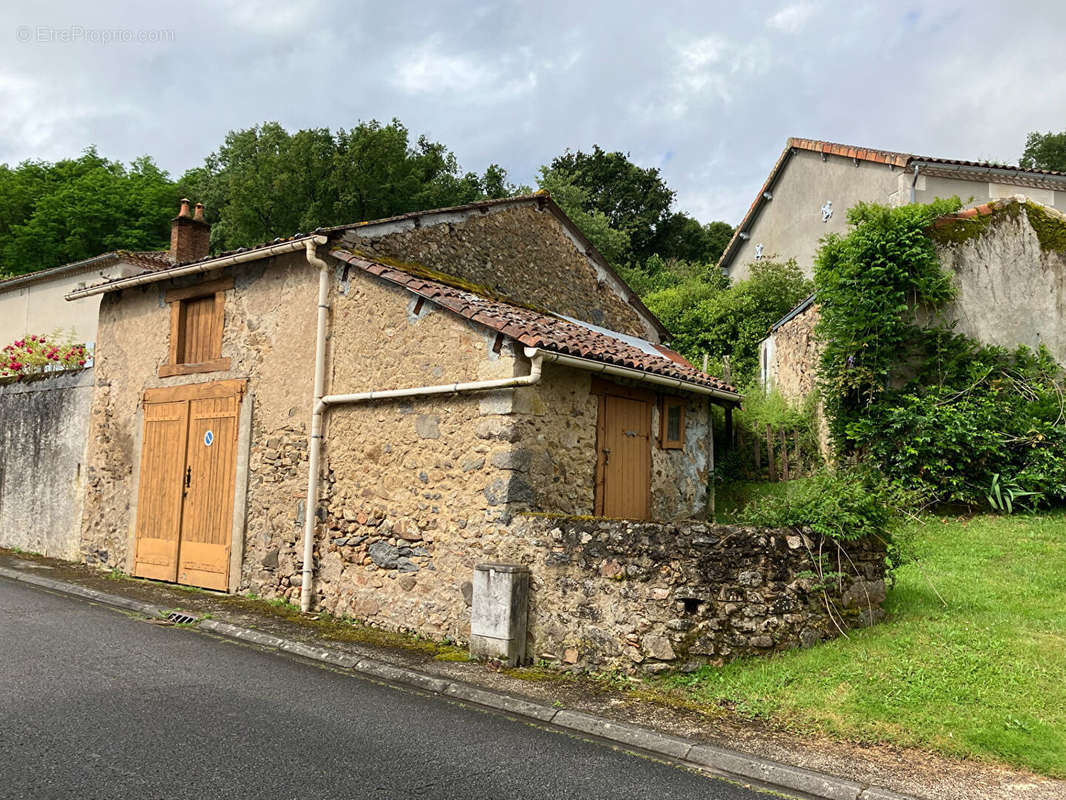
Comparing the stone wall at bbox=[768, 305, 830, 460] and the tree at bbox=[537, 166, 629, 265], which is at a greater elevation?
the tree at bbox=[537, 166, 629, 265]

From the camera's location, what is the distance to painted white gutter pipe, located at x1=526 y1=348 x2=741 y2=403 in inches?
304

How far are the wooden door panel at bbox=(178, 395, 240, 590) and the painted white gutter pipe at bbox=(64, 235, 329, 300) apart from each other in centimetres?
176

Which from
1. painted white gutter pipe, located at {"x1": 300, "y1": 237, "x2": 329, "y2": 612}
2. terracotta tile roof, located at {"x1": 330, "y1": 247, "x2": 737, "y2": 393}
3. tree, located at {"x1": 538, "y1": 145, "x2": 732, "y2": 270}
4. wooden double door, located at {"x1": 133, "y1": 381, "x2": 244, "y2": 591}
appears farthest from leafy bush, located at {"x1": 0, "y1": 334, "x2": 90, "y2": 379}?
tree, located at {"x1": 538, "y1": 145, "x2": 732, "y2": 270}

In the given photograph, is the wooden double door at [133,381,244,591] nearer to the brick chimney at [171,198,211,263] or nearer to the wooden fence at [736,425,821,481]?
the brick chimney at [171,198,211,263]

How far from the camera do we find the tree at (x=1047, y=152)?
41719 millimetres

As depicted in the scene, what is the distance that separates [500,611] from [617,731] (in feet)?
5.84

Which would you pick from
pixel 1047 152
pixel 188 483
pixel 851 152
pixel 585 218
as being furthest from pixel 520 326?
pixel 1047 152

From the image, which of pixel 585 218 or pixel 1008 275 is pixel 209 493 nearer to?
pixel 1008 275

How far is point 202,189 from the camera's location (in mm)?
36594

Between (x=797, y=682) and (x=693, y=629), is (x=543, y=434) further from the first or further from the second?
(x=797, y=682)

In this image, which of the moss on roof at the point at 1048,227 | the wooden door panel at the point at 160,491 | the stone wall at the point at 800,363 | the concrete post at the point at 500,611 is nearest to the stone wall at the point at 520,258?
the stone wall at the point at 800,363

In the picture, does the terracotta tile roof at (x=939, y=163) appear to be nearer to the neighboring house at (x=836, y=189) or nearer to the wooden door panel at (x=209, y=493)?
the neighboring house at (x=836, y=189)

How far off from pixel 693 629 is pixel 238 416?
6.71m

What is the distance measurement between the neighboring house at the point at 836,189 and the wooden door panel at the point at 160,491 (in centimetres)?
1609
